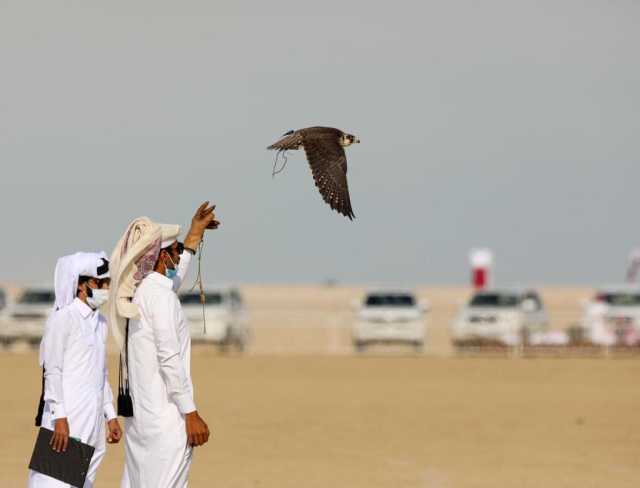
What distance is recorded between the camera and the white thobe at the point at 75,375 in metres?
7.72

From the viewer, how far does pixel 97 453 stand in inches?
316

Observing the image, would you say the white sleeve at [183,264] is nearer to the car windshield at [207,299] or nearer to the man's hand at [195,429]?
the man's hand at [195,429]

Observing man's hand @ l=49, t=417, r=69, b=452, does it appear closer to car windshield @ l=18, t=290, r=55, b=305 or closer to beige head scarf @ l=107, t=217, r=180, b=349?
beige head scarf @ l=107, t=217, r=180, b=349

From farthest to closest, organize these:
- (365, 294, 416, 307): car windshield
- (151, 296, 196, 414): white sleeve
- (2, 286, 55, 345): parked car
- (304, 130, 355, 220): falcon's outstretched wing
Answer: (365, 294, 416, 307): car windshield < (2, 286, 55, 345): parked car < (304, 130, 355, 220): falcon's outstretched wing < (151, 296, 196, 414): white sleeve

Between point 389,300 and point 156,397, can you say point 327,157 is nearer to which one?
point 156,397

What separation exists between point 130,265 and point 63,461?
124cm

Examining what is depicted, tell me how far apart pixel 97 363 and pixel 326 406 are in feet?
38.3

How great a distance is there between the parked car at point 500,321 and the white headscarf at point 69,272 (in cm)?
2361

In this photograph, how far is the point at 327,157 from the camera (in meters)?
8.00

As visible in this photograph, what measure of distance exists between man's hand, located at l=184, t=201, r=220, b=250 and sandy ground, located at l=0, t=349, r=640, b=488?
4.96m

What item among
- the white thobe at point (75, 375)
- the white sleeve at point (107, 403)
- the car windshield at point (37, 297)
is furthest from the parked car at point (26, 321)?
the white thobe at point (75, 375)

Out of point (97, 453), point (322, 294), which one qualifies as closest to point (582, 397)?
point (97, 453)

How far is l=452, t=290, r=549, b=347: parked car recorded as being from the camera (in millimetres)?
31125

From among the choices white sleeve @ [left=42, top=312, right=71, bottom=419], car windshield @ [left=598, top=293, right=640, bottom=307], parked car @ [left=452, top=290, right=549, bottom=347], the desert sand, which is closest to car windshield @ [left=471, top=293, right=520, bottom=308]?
parked car @ [left=452, top=290, right=549, bottom=347]
